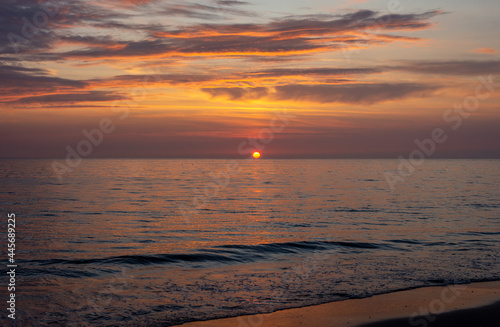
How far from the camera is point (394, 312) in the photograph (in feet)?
40.5

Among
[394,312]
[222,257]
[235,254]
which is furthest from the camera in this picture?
[235,254]

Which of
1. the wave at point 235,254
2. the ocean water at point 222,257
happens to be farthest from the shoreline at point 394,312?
the wave at point 235,254

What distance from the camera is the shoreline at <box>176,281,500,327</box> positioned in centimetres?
1141

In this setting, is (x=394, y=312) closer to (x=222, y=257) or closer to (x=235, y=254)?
(x=222, y=257)

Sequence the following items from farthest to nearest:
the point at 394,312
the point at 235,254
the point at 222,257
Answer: the point at 235,254
the point at 222,257
the point at 394,312

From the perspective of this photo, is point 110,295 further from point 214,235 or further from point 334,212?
point 334,212

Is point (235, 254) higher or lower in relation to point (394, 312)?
higher

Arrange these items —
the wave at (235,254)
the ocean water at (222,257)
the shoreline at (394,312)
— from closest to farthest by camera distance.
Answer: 1. the shoreline at (394,312)
2. the ocean water at (222,257)
3. the wave at (235,254)

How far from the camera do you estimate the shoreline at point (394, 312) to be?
1141cm

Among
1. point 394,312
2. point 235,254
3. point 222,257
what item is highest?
point 235,254

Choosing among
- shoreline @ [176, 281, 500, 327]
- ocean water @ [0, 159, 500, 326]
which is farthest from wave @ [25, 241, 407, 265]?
shoreline @ [176, 281, 500, 327]

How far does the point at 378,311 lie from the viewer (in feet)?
40.7

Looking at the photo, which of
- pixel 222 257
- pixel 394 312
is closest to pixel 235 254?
pixel 222 257

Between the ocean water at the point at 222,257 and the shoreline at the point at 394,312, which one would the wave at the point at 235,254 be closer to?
the ocean water at the point at 222,257
